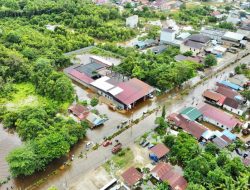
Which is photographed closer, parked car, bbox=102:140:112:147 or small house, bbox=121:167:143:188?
small house, bbox=121:167:143:188

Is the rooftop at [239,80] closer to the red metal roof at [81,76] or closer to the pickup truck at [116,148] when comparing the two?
the red metal roof at [81,76]

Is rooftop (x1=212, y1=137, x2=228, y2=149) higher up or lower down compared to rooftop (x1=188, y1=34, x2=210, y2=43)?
lower down

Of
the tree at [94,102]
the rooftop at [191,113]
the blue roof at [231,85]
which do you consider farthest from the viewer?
the blue roof at [231,85]

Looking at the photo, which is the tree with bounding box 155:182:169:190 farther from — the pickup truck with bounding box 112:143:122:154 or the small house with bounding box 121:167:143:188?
the pickup truck with bounding box 112:143:122:154

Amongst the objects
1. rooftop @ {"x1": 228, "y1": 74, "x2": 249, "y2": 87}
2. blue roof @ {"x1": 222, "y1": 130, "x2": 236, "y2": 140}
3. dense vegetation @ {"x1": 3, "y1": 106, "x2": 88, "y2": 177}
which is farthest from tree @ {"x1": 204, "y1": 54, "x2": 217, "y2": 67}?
→ dense vegetation @ {"x1": 3, "y1": 106, "x2": 88, "y2": 177}

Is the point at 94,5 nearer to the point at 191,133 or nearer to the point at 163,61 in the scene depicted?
the point at 163,61

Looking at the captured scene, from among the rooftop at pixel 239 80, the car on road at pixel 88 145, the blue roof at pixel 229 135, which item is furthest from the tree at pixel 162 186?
the rooftop at pixel 239 80

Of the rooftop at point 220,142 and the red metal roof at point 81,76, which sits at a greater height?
the red metal roof at point 81,76
